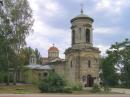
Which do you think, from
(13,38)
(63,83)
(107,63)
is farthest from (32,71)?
(63,83)

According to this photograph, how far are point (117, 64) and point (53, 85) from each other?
37521 millimetres

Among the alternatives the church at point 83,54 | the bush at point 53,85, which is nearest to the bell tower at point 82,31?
the church at point 83,54

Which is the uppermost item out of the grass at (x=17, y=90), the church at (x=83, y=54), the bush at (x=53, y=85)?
the church at (x=83, y=54)

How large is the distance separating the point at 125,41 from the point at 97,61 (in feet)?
47.8

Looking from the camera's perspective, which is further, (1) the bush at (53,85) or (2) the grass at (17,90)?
(1) the bush at (53,85)

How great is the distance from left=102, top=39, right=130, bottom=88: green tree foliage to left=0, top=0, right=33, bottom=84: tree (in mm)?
26582

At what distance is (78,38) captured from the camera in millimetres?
66000

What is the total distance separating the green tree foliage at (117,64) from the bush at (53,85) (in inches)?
1379

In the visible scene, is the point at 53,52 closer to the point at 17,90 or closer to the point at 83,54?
the point at 83,54

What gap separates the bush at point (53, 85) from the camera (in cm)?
4212

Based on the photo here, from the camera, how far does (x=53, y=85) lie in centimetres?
4284

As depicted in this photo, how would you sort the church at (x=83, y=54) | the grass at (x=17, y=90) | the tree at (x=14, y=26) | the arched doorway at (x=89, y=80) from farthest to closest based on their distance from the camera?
the arched doorway at (x=89, y=80) → the church at (x=83, y=54) → the tree at (x=14, y=26) → the grass at (x=17, y=90)

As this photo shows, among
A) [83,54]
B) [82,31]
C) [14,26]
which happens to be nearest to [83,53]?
[83,54]

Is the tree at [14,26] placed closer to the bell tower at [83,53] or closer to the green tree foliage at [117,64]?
the bell tower at [83,53]
